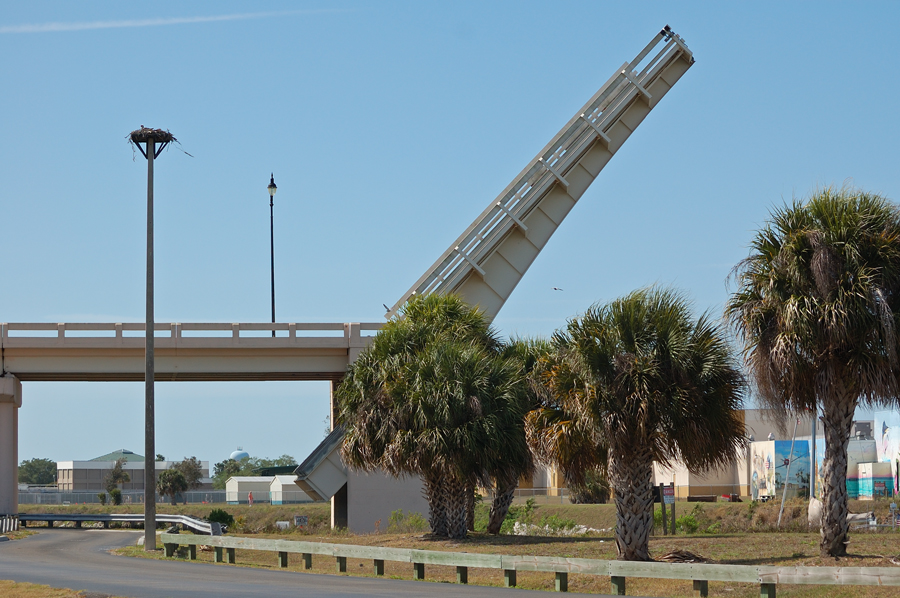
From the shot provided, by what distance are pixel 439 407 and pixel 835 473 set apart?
11.5 metres

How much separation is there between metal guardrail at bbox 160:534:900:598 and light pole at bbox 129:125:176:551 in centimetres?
367

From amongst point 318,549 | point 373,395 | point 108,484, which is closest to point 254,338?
point 373,395

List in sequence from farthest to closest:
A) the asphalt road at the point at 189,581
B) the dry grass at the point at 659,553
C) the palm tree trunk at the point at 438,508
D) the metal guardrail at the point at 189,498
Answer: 1. the metal guardrail at the point at 189,498
2. the palm tree trunk at the point at 438,508
3. the dry grass at the point at 659,553
4. the asphalt road at the point at 189,581

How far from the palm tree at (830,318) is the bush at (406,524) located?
59.1ft

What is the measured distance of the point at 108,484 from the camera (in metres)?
120

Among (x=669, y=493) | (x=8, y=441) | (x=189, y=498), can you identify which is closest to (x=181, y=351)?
(x=8, y=441)

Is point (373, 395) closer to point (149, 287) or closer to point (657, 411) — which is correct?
point (149, 287)

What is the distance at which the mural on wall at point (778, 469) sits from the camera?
53.8 meters

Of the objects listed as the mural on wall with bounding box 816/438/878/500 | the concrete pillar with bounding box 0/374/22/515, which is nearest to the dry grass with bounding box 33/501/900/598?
the concrete pillar with bounding box 0/374/22/515

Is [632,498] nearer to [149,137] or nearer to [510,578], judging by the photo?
[510,578]

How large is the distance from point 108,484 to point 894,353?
117 m

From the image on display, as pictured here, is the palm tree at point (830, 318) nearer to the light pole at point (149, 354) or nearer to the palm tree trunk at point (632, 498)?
the palm tree trunk at point (632, 498)

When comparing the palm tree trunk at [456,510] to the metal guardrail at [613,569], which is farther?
the palm tree trunk at [456,510]

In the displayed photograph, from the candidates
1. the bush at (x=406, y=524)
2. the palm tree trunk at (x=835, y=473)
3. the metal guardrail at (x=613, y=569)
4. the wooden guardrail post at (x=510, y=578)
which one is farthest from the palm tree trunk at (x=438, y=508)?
the palm tree trunk at (x=835, y=473)
